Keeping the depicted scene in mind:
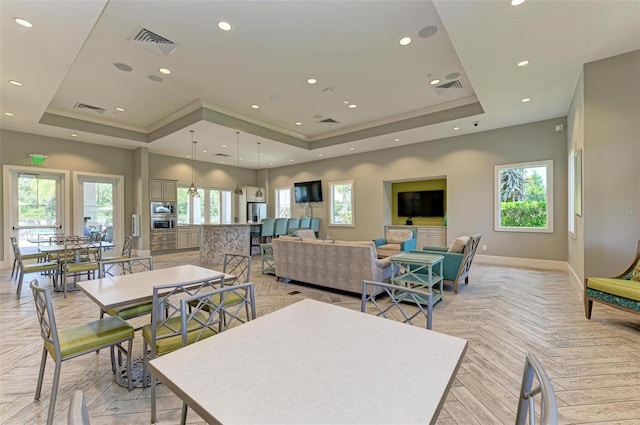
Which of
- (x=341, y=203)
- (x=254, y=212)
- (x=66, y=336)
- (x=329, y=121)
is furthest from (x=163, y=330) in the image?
(x=254, y=212)

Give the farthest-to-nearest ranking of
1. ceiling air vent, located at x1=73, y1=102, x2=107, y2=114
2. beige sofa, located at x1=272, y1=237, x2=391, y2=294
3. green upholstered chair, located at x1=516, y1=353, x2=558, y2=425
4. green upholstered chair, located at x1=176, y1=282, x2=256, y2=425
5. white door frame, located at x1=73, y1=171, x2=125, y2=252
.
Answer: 1. white door frame, located at x1=73, y1=171, x2=125, y2=252
2. ceiling air vent, located at x1=73, y1=102, x2=107, y2=114
3. beige sofa, located at x1=272, y1=237, x2=391, y2=294
4. green upholstered chair, located at x1=176, y1=282, x2=256, y2=425
5. green upholstered chair, located at x1=516, y1=353, x2=558, y2=425

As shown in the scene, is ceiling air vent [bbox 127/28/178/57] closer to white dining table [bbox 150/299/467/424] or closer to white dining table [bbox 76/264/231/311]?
white dining table [bbox 76/264/231/311]

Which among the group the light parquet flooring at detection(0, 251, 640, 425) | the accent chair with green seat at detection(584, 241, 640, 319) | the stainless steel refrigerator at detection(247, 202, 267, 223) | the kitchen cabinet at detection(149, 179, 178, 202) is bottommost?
the light parquet flooring at detection(0, 251, 640, 425)

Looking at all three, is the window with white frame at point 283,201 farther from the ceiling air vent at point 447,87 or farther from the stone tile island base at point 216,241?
the ceiling air vent at point 447,87

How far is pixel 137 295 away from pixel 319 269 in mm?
2929

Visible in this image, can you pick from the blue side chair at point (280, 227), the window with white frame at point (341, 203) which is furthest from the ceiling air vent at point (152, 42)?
the window with white frame at point (341, 203)

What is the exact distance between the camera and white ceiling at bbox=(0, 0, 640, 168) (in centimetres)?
305

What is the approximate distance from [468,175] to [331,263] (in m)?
4.73

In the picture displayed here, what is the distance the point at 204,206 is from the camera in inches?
408

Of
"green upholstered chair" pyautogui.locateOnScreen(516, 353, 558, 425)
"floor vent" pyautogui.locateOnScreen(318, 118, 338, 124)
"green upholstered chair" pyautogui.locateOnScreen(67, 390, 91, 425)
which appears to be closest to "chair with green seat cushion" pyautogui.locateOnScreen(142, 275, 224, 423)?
"green upholstered chair" pyautogui.locateOnScreen(67, 390, 91, 425)

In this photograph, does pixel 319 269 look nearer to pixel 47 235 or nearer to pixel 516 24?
pixel 516 24

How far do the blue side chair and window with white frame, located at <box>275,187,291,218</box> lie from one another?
2289 mm

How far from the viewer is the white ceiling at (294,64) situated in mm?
3047

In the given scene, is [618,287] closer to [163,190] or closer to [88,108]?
[88,108]
